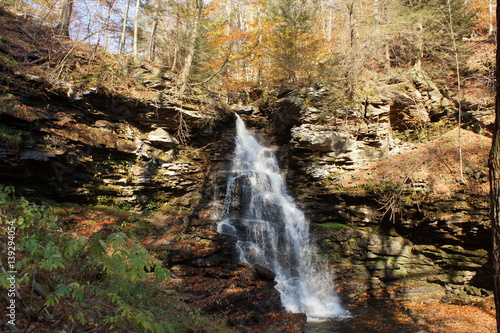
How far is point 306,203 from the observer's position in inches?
519

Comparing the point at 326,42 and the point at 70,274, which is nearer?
the point at 70,274

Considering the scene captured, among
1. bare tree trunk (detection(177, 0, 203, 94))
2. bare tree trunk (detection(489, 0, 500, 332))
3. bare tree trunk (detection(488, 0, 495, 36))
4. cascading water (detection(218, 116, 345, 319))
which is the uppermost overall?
bare tree trunk (detection(488, 0, 495, 36))

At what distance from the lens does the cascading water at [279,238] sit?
10133 millimetres

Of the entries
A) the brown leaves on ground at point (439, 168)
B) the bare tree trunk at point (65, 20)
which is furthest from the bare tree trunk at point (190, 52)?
the brown leaves on ground at point (439, 168)

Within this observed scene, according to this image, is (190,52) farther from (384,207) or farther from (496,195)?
(496,195)

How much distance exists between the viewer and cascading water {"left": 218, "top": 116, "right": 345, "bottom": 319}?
33.2ft

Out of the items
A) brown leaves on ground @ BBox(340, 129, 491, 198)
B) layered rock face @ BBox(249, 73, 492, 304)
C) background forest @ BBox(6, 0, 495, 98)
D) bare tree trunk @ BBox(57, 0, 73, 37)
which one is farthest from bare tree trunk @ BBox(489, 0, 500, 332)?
bare tree trunk @ BBox(57, 0, 73, 37)

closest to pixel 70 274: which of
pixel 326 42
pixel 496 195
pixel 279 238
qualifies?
pixel 496 195

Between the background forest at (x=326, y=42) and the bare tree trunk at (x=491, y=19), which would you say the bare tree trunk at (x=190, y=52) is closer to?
the background forest at (x=326, y=42)

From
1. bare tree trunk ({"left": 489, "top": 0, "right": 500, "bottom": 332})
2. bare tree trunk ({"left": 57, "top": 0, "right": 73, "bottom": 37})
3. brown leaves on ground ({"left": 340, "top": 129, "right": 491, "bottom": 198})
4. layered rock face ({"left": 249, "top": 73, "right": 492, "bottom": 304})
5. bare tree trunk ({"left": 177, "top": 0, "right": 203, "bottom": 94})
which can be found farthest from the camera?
bare tree trunk ({"left": 177, "top": 0, "right": 203, "bottom": 94})

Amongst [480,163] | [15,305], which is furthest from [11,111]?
[480,163]

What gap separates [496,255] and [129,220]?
11.1m

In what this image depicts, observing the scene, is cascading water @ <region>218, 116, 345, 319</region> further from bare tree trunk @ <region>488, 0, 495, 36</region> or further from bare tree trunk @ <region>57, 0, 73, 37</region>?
bare tree trunk @ <region>488, 0, 495, 36</region>

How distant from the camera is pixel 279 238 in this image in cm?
1162
